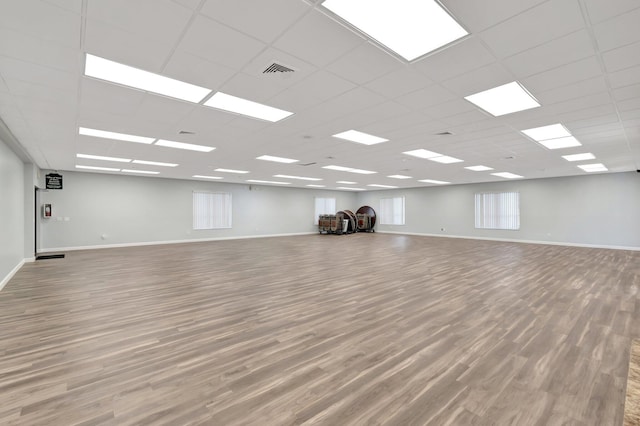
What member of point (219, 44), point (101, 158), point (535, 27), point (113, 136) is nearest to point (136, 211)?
point (101, 158)

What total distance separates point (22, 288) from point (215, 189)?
28.9ft

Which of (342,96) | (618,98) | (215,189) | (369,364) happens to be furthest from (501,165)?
(215,189)

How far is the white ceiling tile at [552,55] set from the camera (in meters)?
2.36

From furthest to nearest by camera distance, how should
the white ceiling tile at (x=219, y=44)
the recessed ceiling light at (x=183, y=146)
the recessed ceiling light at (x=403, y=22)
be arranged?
the recessed ceiling light at (x=183, y=146)
the white ceiling tile at (x=219, y=44)
the recessed ceiling light at (x=403, y=22)

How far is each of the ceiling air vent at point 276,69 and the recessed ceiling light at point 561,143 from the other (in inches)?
215

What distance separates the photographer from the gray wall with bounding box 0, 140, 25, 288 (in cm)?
502

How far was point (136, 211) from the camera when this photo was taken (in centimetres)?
1134

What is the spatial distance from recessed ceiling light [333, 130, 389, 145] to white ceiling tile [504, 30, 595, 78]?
2609mm

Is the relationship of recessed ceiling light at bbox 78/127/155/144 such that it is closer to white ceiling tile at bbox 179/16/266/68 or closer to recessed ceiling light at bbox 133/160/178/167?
recessed ceiling light at bbox 133/160/178/167

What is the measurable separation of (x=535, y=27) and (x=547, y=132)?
3.73 metres

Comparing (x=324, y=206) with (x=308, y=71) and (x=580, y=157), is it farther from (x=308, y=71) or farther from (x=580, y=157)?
(x=308, y=71)

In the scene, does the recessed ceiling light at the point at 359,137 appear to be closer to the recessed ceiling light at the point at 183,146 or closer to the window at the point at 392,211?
the recessed ceiling light at the point at 183,146

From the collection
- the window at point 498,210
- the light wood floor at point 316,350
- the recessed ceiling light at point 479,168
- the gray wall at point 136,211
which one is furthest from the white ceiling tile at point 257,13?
the window at point 498,210

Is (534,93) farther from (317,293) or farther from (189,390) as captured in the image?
(189,390)
